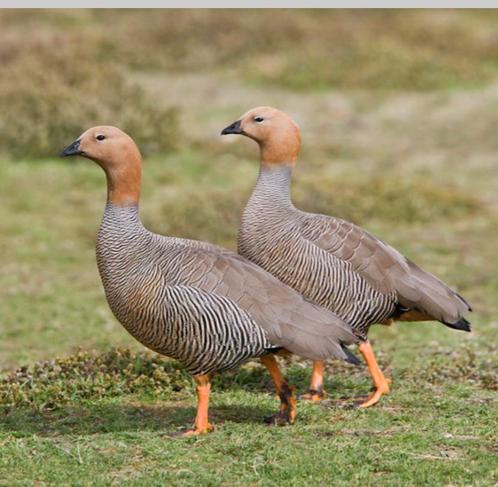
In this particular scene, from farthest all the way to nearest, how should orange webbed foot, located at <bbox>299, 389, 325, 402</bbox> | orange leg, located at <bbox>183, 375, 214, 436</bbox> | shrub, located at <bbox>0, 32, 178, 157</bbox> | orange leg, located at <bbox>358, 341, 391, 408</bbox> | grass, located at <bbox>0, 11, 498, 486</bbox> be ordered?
shrub, located at <bbox>0, 32, 178, 157</bbox> → orange webbed foot, located at <bbox>299, 389, 325, 402</bbox> → orange leg, located at <bbox>358, 341, 391, 408</bbox> → orange leg, located at <bbox>183, 375, 214, 436</bbox> → grass, located at <bbox>0, 11, 498, 486</bbox>

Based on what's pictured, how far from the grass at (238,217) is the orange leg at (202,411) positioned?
115 mm

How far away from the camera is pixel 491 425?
7023mm

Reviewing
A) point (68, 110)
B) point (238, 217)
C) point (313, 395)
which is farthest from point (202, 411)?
point (68, 110)

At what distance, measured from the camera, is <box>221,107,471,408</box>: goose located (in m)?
7.68

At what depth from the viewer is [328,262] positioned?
7.73 meters

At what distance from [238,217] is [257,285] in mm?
8480

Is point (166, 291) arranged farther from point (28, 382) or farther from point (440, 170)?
point (440, 170)

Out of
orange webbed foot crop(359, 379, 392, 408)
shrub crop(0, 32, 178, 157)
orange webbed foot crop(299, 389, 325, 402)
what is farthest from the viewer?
shrub crop(0, 32, 178, 157)

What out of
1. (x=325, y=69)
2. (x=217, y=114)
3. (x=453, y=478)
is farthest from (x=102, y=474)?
(x=325, y=69)

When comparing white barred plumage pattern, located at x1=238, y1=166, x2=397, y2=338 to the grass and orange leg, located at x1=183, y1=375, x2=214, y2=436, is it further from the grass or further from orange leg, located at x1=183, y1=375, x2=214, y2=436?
orange leg, located at x1=183, y1=375, x2=214, y2=436

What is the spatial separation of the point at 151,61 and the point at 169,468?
2220 centimetres

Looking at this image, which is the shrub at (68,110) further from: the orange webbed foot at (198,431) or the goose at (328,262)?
the orange webbed foot at (198,431)

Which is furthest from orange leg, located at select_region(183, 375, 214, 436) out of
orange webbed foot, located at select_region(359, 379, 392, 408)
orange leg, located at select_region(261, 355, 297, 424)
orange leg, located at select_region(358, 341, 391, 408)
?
orange leg, located at select_region(358, 341, 391, 408)

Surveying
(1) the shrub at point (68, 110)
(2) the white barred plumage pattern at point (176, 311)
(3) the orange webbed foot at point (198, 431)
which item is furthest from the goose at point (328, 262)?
(1) the shrub at point (68, 110)
